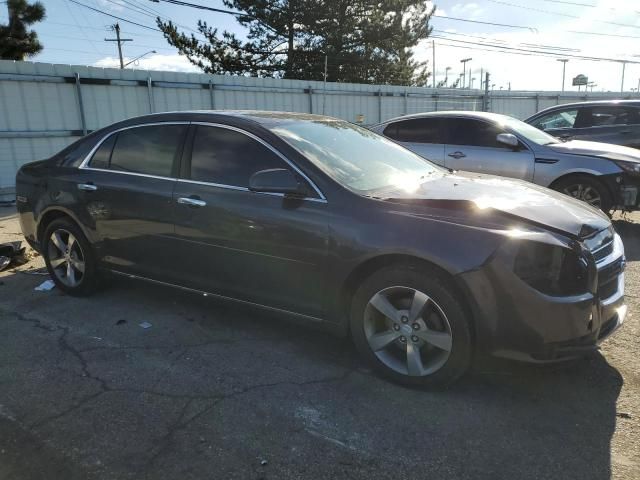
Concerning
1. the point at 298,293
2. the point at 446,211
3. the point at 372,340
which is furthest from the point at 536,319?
the point at 298,293

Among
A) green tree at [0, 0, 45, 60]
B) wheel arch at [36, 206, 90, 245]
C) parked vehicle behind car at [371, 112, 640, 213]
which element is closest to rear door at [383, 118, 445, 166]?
parked vehicle behind car at [371, 112, 640, 213]

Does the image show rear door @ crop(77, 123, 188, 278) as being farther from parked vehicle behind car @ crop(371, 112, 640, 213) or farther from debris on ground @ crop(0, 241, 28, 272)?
parked vehicle behind car @ crop(371, 112, 640, 213)

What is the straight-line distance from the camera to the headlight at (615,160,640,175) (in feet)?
21.8

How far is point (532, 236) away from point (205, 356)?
2.22m

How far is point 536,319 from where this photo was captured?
8.89 feet

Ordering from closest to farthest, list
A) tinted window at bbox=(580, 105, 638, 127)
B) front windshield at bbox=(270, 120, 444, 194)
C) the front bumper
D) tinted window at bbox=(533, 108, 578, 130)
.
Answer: the front bumper
front windshield at bbox=(270, 120, 444, 194)
tinted window at bbox=(580, 105, 638, 127)
tinted window at bbox=(533, 108, 578, 130)

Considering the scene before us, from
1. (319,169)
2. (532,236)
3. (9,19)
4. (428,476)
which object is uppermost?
(9,19)

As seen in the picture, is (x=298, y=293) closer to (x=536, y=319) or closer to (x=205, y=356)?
(x=205, y=356)

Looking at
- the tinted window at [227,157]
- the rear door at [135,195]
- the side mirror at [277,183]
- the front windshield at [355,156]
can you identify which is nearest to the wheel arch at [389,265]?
the front windshield at [355,156]

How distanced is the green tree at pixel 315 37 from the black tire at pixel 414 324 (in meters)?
26.3

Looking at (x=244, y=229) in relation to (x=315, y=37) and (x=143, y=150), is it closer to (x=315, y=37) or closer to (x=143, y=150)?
(x=143, y=150)

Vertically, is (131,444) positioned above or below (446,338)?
below

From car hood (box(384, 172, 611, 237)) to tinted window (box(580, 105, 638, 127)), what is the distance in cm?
655

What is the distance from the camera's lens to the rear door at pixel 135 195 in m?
3.99
